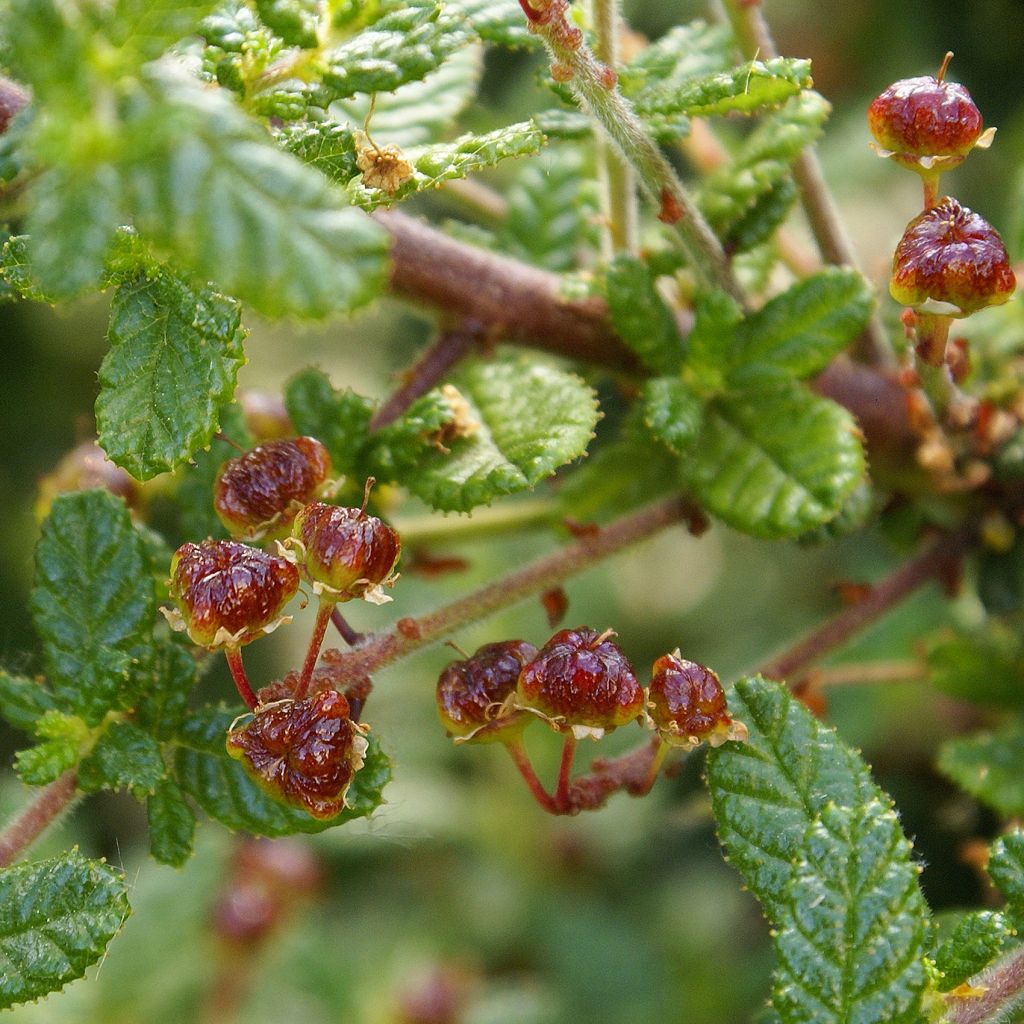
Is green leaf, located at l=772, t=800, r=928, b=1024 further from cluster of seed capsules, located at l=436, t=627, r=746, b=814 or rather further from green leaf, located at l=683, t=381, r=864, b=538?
green leaf, located at l=683, t=381, r=864, b=538

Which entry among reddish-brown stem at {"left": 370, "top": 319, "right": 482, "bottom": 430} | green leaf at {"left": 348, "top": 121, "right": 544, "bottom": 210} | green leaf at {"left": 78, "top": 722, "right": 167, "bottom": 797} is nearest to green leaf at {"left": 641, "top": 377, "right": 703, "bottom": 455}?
reddish-brown stem at {"left": 370, "top": 319, "right": 482, "bottom": 430}

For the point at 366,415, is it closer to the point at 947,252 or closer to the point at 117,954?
the point at 947,252

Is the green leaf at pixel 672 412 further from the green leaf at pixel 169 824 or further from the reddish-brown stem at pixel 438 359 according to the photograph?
the green leaf at pixel 169 824

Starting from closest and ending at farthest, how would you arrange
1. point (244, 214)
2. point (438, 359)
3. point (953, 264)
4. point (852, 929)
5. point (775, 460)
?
point (244, 214), point (852, 929), point (953, 264), point (775, 460), point (438, 359)

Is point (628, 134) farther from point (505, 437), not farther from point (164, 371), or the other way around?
point (164, 371)

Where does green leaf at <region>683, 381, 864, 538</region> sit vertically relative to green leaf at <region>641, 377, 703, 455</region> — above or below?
below

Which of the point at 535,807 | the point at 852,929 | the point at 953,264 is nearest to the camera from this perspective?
the point at 852,929

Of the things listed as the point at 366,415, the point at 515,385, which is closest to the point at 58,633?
the point at 366,415

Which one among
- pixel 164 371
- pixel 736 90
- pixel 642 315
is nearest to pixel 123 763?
pixel 164 371
